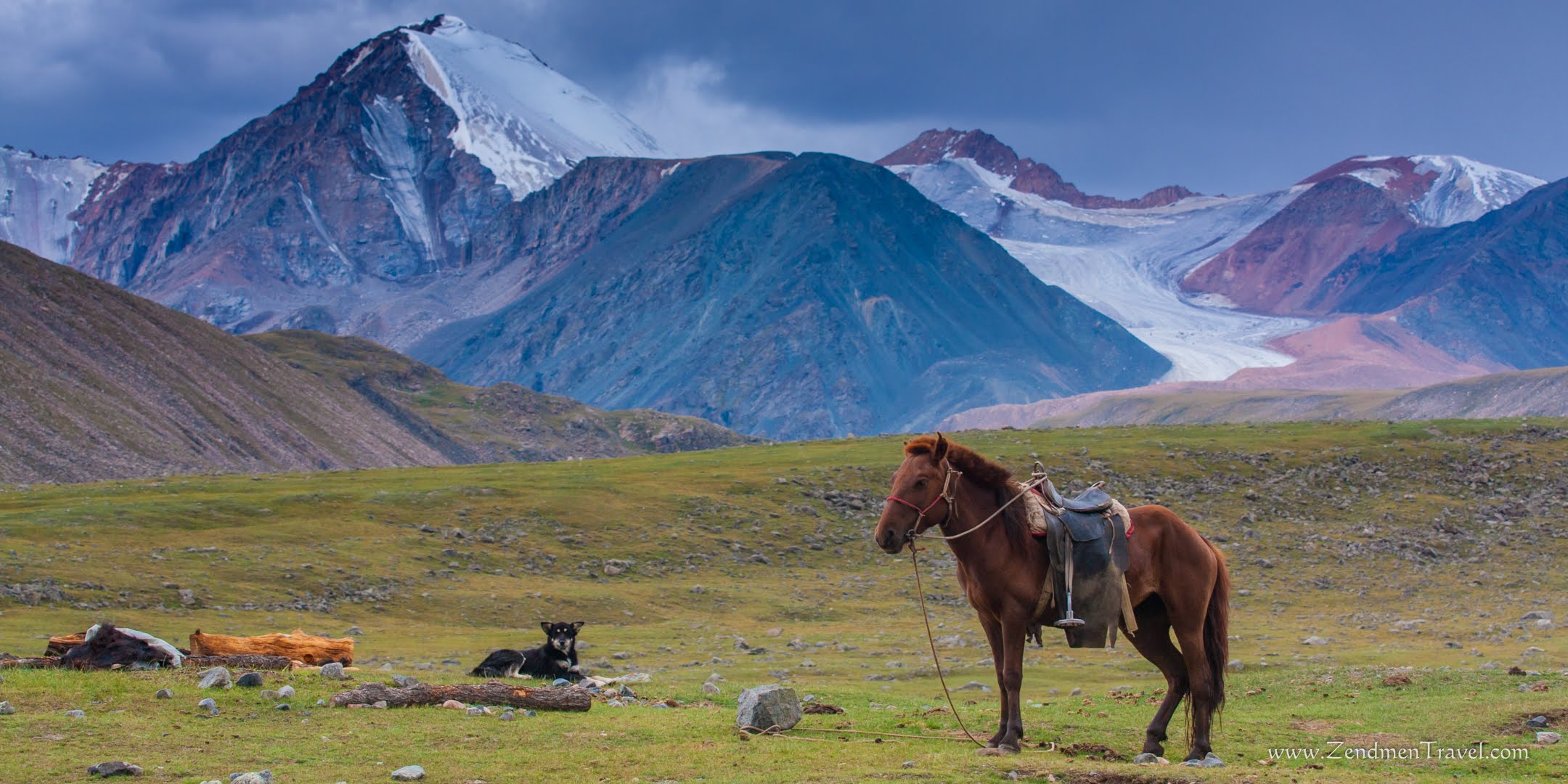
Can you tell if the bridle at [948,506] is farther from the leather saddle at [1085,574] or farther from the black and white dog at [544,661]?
the black and white dog at [544,661]

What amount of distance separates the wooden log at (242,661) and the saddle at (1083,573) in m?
11.8

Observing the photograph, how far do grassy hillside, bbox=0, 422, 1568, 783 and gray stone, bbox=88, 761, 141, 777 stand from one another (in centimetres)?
35

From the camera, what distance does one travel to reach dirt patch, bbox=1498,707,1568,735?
1681 centimetres

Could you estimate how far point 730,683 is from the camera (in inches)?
996

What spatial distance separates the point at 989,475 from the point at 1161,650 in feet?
10.7

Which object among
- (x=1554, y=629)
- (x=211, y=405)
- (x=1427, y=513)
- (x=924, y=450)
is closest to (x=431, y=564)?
(x=924, y=450)

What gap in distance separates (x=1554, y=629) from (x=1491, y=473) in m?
27.0

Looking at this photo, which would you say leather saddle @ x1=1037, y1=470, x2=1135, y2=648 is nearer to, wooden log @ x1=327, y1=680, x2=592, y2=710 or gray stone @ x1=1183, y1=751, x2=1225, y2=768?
gray stone @ x1=1183, y1=751, x2=1225, y2=768

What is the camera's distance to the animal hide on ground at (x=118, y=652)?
18.7 meters

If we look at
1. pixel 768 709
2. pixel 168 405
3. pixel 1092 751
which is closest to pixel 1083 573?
pixel 1092 751

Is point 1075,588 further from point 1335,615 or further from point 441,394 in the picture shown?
point 441,394

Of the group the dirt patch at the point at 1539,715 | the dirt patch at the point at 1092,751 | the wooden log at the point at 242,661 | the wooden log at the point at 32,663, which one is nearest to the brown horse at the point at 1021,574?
the dirt patch at the point at 1092,751

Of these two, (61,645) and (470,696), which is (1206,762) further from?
(61,645)

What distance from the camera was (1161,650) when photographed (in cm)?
1633
